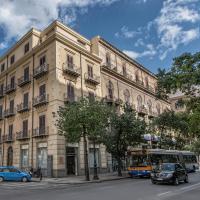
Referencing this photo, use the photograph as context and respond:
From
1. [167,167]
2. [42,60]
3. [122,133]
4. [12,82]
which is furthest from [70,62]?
[167,167]

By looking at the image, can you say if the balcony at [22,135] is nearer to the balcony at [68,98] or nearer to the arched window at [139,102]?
the balcony at [68,98]

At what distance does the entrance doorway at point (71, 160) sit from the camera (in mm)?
29527

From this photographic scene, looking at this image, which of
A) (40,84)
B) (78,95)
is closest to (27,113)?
Answer: (40,84)

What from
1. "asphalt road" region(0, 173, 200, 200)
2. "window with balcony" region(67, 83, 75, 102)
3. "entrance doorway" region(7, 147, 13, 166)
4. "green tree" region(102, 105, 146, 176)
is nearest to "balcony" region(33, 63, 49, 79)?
"window with balcony" region(67, 83, 75, 102)

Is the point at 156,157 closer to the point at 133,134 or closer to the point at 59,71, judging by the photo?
the point at 133,134

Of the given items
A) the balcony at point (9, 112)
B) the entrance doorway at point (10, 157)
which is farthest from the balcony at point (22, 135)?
the balcony at point (9, 112)

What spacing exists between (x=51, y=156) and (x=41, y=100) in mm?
6907

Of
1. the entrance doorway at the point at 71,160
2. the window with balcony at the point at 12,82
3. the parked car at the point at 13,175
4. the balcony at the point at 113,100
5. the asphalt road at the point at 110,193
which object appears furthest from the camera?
the window with balcony at the point at 12,82

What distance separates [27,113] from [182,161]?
21069 mm

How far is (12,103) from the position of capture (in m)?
36.9

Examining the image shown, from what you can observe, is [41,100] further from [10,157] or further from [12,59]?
[12,59]

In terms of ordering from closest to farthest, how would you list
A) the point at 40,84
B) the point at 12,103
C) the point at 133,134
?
the point at 133,134
the point at 40,84
the point at 12,103

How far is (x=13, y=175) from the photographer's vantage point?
1001 inches

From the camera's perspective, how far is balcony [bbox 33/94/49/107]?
30.0 m
